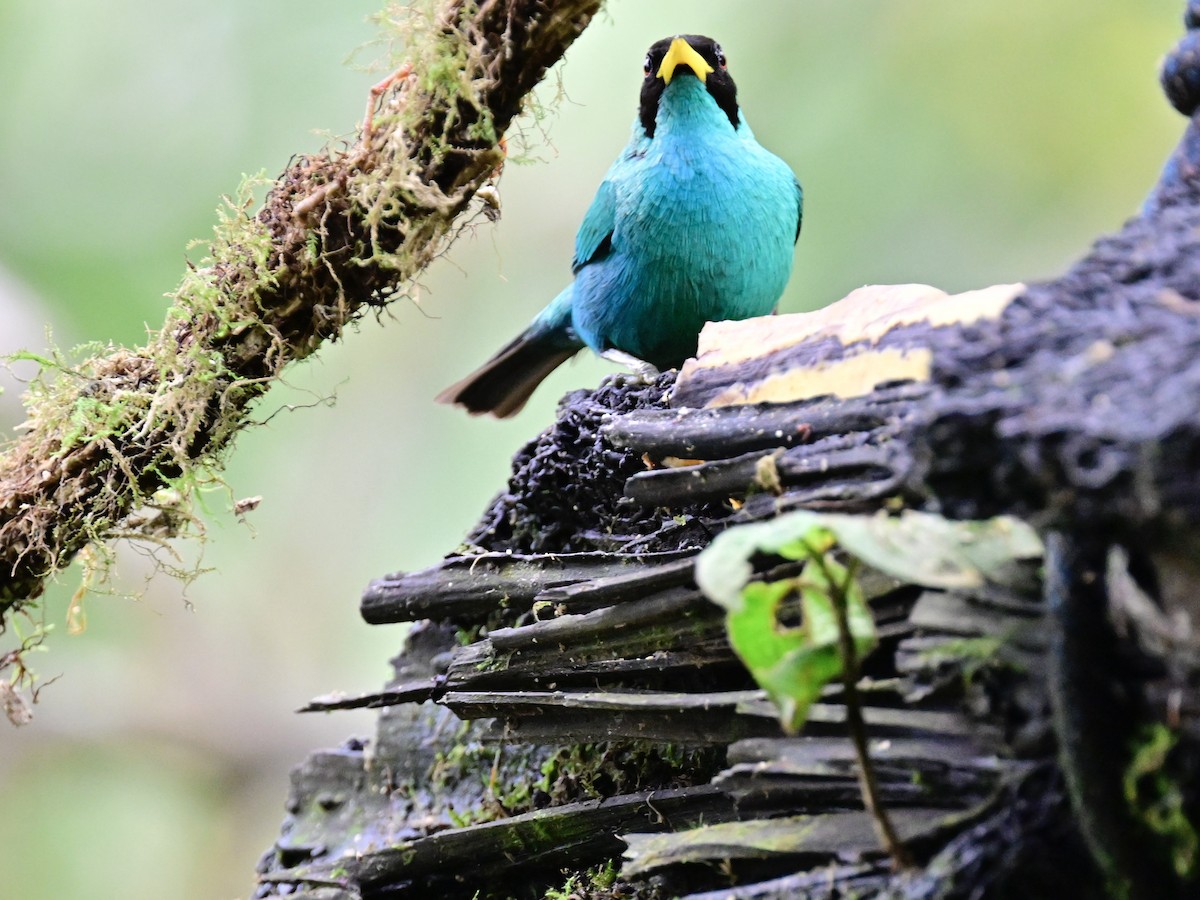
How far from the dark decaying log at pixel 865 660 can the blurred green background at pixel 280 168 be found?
120 inches

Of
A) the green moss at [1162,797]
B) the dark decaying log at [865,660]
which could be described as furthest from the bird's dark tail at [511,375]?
the green moss at [1162,797]

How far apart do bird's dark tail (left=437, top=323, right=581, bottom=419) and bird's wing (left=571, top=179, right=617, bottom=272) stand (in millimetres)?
611

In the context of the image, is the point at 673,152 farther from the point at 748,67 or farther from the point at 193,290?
the point at 748,67

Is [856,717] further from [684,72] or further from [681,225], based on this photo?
[684,72]

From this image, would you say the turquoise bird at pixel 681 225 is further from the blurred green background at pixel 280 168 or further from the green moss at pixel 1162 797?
the green moss at pixel 1162 797

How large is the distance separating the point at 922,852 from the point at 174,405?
1.73 metres

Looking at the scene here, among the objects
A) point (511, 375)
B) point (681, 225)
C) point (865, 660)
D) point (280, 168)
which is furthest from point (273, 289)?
point (280, 168)

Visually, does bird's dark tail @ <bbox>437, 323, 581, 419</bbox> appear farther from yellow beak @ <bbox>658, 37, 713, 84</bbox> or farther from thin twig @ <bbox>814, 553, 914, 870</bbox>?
thin twig @ <bbox>814, 553, 914, 870</bbox>

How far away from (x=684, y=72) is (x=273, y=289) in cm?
198

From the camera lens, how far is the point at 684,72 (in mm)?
3791

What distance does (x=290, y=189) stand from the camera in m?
2.34

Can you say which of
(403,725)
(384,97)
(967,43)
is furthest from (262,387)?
(967,43)

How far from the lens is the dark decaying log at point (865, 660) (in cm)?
120

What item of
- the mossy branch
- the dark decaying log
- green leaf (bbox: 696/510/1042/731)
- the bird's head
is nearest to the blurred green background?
the bird's head
